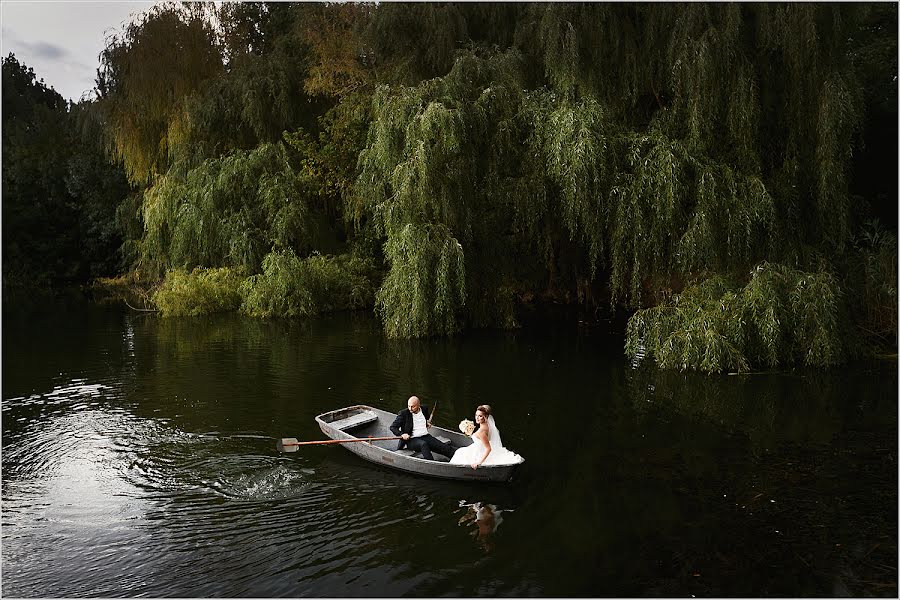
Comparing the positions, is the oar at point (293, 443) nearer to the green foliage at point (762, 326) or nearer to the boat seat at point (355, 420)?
the boat seat at point (355, 420)

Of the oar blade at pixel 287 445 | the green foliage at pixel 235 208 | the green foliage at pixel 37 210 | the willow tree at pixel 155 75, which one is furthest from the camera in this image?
the green foliage at pixel 37 210

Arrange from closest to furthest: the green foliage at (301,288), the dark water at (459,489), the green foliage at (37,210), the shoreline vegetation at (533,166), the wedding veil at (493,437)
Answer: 1. the dark water at (459,489)
2. the wedding veil at (493,437)
3. the shoreline vegetation at (533,166)
4. the green foliage at (301,288)
5. the green foliage at (37,210)

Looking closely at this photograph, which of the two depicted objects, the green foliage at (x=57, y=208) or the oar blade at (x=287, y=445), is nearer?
the oar blade at (x=287, y=445)

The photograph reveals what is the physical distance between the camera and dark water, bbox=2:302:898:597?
5938 mm

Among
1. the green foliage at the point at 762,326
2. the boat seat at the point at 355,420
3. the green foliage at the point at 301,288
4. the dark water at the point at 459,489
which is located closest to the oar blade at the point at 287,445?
the dark water at the point at 459,489

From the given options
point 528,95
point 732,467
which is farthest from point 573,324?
point 732,467

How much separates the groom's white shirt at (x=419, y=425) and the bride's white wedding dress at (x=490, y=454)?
1.99 ft

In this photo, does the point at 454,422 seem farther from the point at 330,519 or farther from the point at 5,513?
the point at 5,513

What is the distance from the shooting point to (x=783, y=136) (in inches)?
541

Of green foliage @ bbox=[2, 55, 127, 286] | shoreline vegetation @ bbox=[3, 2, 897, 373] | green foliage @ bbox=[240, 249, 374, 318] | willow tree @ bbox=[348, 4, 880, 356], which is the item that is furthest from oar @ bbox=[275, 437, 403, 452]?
green foliage @ bbox=[2, 55, 127, 286]

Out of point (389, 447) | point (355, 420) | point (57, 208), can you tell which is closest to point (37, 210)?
point (57, 208)

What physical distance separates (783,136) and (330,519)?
427 inches

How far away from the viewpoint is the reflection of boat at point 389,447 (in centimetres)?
768

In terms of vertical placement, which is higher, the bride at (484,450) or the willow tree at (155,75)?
the willow tree at (155,75)
